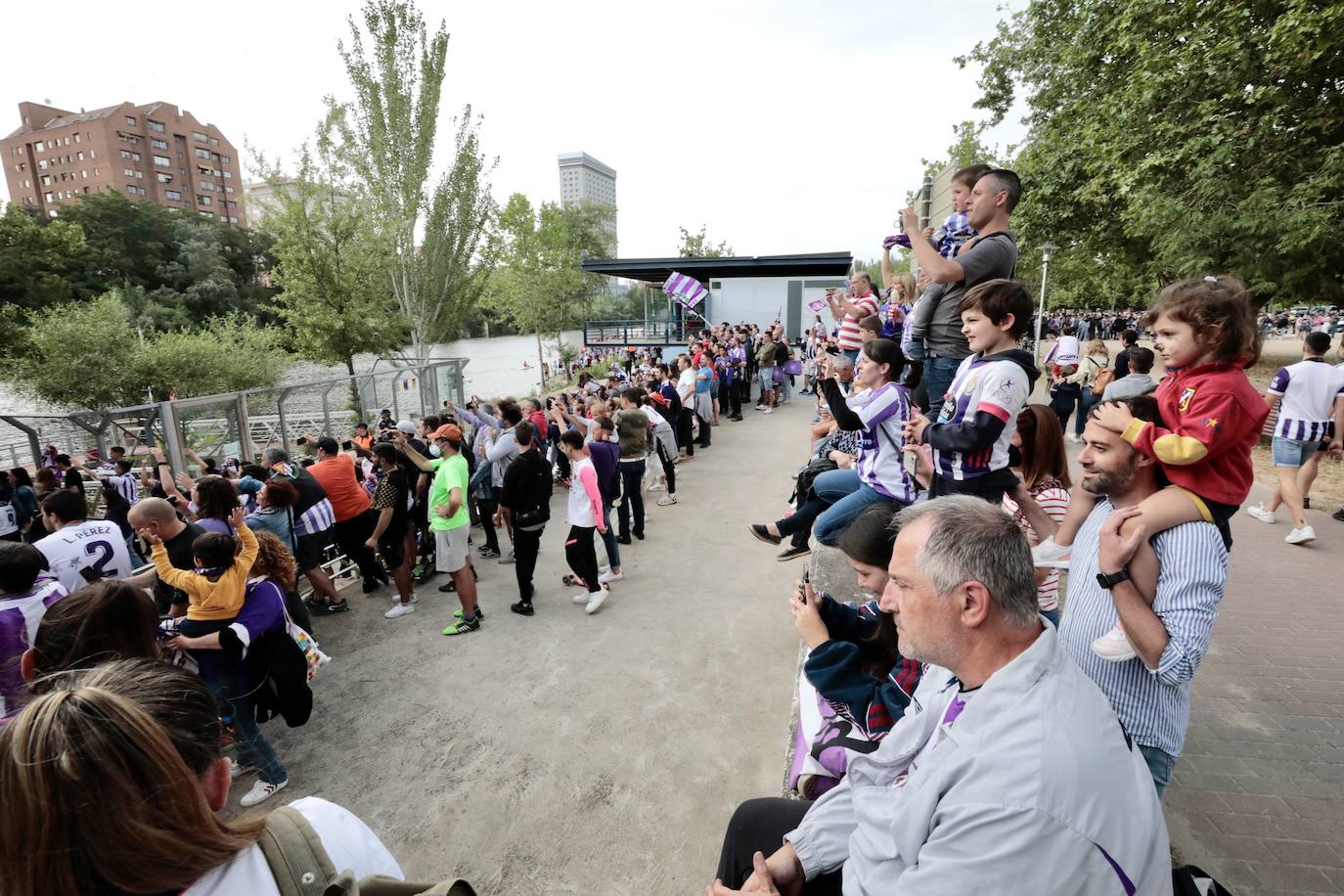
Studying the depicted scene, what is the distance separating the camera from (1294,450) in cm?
641

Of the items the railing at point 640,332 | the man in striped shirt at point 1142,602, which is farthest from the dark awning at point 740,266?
the man in striped shirt at point 1142,602

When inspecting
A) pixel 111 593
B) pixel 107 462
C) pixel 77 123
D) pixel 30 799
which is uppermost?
pixel 77 123

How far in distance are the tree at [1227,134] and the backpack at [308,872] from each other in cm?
1279

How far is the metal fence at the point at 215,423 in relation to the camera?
26.1 feet

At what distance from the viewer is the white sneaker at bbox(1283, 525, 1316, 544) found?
639cm

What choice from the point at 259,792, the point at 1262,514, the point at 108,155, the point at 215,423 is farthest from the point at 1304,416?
the point at 108,155

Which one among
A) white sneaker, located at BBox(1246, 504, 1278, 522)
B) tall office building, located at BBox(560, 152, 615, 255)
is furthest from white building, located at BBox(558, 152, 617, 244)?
white sneaker, located at BBox(1246, 504, 1278, 522)

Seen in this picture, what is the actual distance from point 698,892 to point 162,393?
1267 inches

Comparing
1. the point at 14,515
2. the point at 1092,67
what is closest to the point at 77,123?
the point at 14,515

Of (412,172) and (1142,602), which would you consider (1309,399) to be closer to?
(1142,602)

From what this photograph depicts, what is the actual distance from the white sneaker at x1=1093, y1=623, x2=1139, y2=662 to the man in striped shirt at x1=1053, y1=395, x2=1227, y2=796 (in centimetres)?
4

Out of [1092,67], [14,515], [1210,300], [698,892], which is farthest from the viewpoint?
[1092,67]

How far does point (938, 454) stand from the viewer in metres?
3.08

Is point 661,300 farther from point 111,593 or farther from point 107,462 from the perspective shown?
point 111,593
